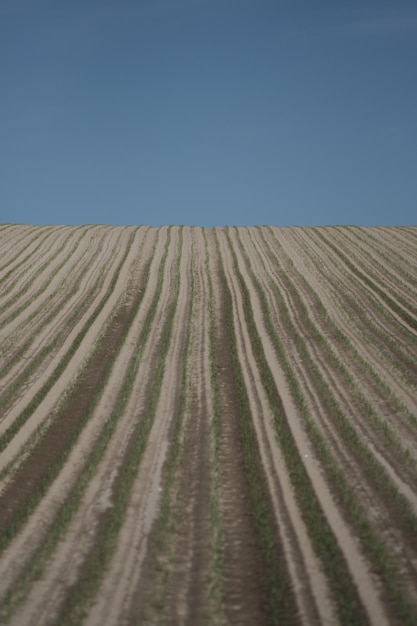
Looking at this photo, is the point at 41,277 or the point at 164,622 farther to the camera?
the point at 41,277

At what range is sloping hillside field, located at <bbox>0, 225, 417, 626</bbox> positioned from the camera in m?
7.29

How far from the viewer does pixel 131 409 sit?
1296 cm

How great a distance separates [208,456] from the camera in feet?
35.3

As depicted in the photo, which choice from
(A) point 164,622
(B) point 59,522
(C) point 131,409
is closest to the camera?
(A) point 164,622

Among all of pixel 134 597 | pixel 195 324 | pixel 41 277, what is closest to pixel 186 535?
pixel 134 597

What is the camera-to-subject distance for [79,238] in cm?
3497

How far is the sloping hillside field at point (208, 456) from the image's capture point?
7.29m

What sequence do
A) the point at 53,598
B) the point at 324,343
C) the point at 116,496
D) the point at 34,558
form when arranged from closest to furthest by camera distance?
the point at 53,598, the point at 34,558, the point at 116,496, the point at 324,343

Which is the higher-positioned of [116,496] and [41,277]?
[41,277]

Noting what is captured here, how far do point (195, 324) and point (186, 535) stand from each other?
11.4 m

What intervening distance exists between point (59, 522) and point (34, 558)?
0.84 meters

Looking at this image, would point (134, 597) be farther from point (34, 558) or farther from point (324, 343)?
point (324, 343)

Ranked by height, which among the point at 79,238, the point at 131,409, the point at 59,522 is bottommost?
the point at 59,522

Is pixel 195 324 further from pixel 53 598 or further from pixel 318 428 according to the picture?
pixel 53 598
